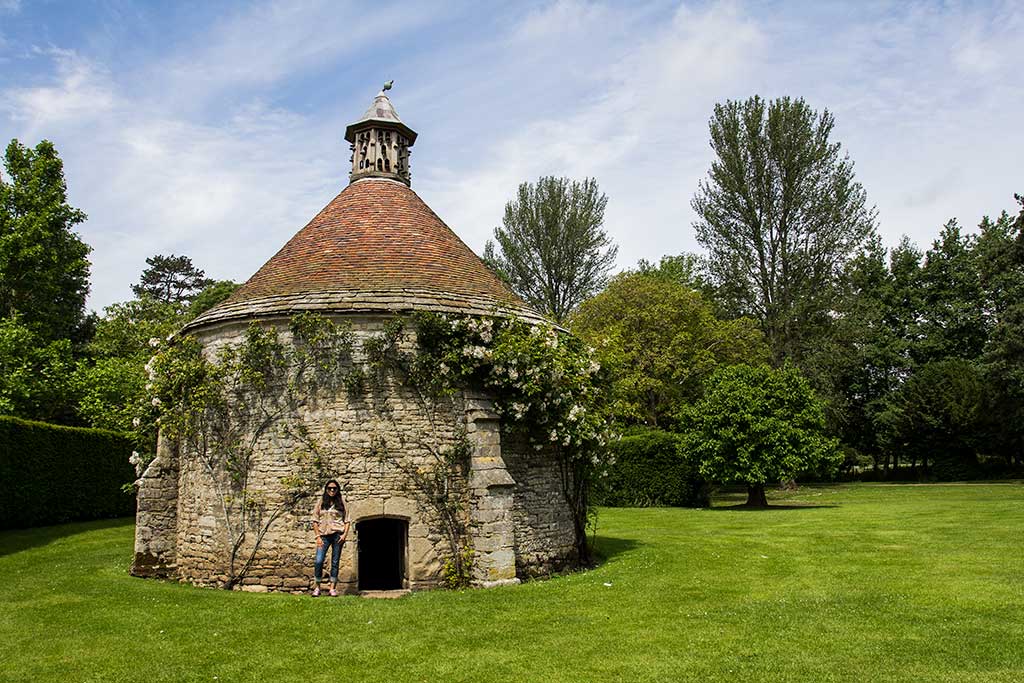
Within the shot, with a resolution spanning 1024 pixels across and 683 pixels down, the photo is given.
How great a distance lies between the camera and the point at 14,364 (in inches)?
886

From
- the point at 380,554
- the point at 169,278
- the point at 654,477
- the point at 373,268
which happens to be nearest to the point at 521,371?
the point at 373,268

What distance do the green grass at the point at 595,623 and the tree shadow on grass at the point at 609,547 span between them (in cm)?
17

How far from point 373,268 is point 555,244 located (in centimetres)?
2660

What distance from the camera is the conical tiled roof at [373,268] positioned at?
491 inches

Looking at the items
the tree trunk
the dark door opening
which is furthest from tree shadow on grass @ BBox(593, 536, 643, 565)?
the tree trunk

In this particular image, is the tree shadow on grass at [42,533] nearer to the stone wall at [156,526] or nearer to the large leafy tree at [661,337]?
the stone wall at [156,526]

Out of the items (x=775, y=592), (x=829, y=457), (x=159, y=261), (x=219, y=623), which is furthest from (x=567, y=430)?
(x=159, y=261)

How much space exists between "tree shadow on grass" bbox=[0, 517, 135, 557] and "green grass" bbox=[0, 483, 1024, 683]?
170 centimetres

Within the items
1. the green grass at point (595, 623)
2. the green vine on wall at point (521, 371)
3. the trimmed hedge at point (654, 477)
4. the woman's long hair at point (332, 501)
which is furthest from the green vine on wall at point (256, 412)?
the trimmed hedge at point (654, 477)

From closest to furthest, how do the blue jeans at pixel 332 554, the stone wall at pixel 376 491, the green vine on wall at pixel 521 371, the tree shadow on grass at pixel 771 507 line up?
the blue jeans at pixel 332 554 < the stone wall at pixel 376 491 < the green vine on wall at pixel 521 371 < the tree shadow on grass at pixel 771 507

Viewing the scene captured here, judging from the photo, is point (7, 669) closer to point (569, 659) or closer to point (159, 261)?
point (569, 659)

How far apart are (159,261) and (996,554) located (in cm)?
5944

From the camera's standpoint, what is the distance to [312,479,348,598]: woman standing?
11.1 meters

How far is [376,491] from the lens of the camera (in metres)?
11.7
